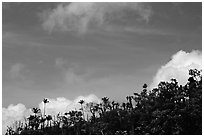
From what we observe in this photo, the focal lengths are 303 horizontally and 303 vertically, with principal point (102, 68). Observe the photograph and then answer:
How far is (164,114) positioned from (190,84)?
2806mm

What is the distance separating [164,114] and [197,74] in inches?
129

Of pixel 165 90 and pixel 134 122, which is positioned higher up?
pixel 165 90

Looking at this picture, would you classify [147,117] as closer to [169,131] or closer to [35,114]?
[169,131]

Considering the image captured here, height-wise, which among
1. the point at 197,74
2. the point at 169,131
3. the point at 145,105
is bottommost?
the point at 169,131

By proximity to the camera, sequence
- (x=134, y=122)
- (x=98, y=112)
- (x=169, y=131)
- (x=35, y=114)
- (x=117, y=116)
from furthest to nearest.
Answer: (x=35, y=114) < (x=98, y=112) < (x=117, y=116) < (x=134, y=122) < (x=169, y=131)

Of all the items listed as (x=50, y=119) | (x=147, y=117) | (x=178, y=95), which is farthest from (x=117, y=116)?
(x=50, y=119)

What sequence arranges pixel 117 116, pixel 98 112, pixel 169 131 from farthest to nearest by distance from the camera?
pixel 98 112 → pixel 117 116 → pixel 169 131

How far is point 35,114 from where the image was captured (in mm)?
26750

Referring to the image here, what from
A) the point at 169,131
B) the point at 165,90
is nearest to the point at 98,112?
the point at 165,90

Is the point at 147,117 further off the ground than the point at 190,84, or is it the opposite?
the point at 190,84

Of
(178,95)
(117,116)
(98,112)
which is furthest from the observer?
(98,112)

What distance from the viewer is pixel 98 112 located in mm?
23031

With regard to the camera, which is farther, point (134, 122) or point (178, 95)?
point (134, 122)

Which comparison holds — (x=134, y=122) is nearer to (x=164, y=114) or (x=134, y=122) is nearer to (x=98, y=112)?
(x=164, y=114)
